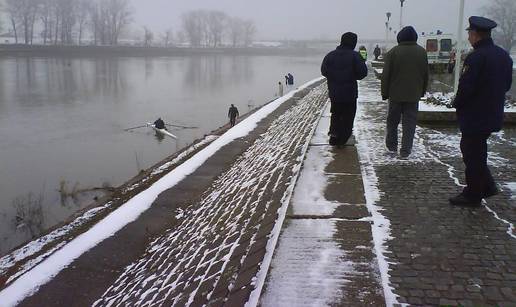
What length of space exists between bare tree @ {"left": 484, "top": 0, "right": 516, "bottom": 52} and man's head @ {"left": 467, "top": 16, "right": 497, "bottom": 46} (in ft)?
216

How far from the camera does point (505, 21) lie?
66062 mm

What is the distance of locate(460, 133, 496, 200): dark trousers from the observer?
440cm

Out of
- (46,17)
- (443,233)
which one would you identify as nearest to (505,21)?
(443,233)

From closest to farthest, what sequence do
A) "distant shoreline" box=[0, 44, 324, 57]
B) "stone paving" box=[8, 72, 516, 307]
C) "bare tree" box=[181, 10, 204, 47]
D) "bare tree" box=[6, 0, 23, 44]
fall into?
1. "stone paving" box=[8, 72, 516, 307]
2. "distant shoreline" box=[0, 44, 324, 57]
3. "bare tree" box=[6, 0, 23, 44]
4. "bare tree" box=[181, 10, 204, 47]

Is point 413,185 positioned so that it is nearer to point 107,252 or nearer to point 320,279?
point 320,279

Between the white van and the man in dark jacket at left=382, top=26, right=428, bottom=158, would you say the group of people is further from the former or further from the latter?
the white van

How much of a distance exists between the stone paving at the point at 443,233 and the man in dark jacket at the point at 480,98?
0.36 meters

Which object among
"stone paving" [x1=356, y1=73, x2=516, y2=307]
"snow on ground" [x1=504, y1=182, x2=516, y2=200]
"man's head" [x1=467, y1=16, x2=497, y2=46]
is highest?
"man's head" [x1=467, y1=16, x2=497, y2=46]

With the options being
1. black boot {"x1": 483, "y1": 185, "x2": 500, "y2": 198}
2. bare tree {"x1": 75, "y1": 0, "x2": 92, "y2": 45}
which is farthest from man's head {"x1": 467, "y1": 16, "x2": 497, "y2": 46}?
bare tree {"x1": 75, "y1": 0, "x2": 92, "y2": 45}

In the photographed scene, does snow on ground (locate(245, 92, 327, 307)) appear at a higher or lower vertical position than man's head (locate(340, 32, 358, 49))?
lower

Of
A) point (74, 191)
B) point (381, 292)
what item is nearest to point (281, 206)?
point (381, 292)

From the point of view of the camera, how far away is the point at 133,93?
35906 mm

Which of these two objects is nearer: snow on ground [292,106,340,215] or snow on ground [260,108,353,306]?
snow on ground [260,108,353,306]

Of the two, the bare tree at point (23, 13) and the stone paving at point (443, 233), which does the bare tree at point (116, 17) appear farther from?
the stone paving at point (443, 233)
